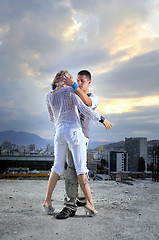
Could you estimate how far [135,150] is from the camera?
94875 mm

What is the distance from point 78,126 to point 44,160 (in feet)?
134

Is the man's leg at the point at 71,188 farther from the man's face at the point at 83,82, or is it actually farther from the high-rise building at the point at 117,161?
the high-rise building at the point at 117,161

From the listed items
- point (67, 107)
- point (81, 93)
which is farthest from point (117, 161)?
point (81, 93)

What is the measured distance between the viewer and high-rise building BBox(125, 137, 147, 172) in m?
89.1

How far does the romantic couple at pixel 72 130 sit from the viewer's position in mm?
2705

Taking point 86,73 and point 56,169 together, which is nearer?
point 56,169

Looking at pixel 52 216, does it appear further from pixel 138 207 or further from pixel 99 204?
pixel 138 207

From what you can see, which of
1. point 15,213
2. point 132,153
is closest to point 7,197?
point 15,213

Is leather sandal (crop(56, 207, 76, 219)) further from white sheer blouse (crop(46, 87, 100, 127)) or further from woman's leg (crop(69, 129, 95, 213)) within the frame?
white sheer blouse (crop(46, 87, 100, 127))

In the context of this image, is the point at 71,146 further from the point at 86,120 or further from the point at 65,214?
the point at 65,214

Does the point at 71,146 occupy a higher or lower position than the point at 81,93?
lower

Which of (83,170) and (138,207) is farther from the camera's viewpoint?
(138,207)

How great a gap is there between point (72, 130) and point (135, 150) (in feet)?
315

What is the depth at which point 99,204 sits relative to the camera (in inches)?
138
